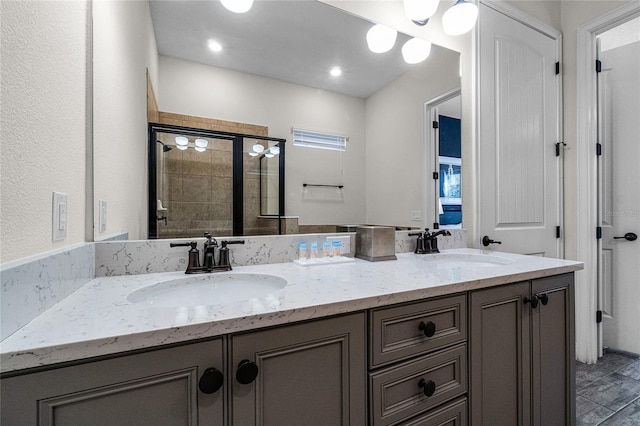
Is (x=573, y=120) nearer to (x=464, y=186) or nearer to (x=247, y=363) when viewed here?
(x=464, y=186)

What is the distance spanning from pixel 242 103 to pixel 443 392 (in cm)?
134

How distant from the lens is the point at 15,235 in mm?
567

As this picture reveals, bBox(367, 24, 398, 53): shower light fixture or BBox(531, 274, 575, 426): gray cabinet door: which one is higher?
BBox(367, 24, 398, 53): shower light fixture

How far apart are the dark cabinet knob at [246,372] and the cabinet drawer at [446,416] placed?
526 millimetres

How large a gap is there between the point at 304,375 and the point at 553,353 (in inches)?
45.9

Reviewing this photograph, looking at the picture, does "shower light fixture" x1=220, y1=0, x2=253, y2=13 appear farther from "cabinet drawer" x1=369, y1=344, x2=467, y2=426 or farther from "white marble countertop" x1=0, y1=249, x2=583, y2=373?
"cabinet drawer" x1=369, y1=344, x2=467, y2=426

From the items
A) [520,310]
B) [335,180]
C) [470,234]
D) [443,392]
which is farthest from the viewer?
[470,234]

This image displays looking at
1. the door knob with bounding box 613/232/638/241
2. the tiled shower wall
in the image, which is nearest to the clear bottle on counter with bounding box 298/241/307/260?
the tiled shower wall

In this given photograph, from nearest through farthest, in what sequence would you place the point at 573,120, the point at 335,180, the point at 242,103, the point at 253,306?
the point at 253,306
the point at 242,103
the point at 335,180
the point at 573,120

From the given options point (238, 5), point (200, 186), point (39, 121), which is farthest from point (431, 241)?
point (39, 121)

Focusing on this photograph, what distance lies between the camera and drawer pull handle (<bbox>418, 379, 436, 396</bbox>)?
896mm

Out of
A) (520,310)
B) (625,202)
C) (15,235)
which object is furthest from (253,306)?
(625,202)

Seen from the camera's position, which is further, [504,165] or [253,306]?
[504,165]

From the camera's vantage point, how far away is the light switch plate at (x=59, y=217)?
71 centimetres
